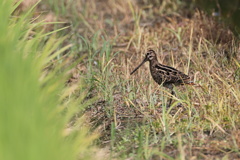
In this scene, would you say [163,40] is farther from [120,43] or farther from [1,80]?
[1,80]

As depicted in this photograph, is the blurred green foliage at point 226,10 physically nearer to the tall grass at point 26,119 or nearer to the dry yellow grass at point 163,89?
the dry yellow grass at point 163,89

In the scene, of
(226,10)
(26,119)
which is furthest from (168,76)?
(26,119)

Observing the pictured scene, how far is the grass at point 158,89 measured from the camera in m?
4.07

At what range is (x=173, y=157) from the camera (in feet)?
12.7

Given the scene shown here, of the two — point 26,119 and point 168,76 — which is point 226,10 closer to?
point 168,76

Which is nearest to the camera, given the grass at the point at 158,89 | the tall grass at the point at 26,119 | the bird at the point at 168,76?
the tall grass at the point at 26,119

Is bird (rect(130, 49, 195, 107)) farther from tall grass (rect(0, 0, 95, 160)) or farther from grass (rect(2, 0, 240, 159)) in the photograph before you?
tall grass (rect(0, 0, 95, 160))

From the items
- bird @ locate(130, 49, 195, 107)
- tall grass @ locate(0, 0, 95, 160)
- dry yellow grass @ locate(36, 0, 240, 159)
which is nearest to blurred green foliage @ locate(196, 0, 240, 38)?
dry yellow grass @ locate(36, 0, 240, 159)

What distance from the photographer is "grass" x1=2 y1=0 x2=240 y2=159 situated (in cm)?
407

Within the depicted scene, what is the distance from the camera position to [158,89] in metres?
5.13

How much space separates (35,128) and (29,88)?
0.38 metres

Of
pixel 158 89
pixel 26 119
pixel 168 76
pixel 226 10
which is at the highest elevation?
pixel 226 10

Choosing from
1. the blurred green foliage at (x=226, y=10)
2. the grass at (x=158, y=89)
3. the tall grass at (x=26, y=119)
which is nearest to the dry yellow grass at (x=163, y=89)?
the grass at (x=158, y=89)

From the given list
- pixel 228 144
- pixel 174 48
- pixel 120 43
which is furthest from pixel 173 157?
pixel 120 43
